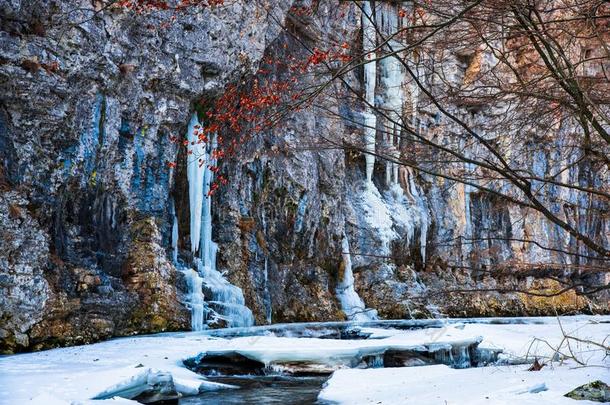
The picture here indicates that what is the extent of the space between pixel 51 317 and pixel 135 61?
561 centimetres

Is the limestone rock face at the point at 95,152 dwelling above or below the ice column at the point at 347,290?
above

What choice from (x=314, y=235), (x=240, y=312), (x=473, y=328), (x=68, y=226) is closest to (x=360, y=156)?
(x=314, y=235)

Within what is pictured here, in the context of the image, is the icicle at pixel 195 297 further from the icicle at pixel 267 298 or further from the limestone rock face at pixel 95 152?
Result: the icicle at pixel 267 298

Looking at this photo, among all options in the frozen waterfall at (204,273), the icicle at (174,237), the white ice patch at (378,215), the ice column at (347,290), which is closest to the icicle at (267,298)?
the frozen waterfall at (204,273)

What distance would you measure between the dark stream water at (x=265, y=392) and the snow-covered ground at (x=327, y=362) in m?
0.27

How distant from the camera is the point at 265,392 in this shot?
23.8 feet

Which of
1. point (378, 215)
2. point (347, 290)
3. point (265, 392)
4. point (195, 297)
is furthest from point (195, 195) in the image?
point (378, 215)

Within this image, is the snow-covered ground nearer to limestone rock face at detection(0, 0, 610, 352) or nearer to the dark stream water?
the dark stream water

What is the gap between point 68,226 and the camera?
10.8 meters

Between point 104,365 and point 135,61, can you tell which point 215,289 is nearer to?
point 135,61

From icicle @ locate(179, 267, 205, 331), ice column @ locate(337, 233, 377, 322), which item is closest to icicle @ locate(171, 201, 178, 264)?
icicle @ locate(179, 267, 205, 331)

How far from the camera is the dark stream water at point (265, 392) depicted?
21.5 feet

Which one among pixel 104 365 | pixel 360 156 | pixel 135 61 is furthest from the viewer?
pixel 360 156

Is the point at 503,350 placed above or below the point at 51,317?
below
